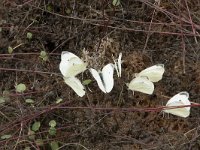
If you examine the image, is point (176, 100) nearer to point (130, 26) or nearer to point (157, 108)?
point (157, 108)

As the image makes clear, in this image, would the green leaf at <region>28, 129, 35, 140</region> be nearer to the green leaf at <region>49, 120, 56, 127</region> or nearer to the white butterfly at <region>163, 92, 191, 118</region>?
the green leaf at <region>49, 120, 56, 127</region>

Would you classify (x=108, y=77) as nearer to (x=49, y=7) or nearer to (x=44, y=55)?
(x=44, y=55)

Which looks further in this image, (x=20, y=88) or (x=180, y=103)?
(x=20, y=88)

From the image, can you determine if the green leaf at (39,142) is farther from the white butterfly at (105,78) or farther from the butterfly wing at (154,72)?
the butterfly wing at (154,72)

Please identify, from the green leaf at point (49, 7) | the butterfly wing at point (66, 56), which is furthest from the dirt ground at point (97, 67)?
the butterfly wing at point (66, 56)

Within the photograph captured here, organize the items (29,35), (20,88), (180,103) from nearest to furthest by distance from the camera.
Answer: (180,103)
(20,88)
(29,35)

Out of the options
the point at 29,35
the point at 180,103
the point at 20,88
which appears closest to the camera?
the point at 180,103

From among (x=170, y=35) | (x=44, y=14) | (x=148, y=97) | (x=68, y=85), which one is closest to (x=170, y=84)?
(x=148, y=97)

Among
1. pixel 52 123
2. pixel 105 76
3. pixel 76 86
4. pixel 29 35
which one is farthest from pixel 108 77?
pixel 29 35
